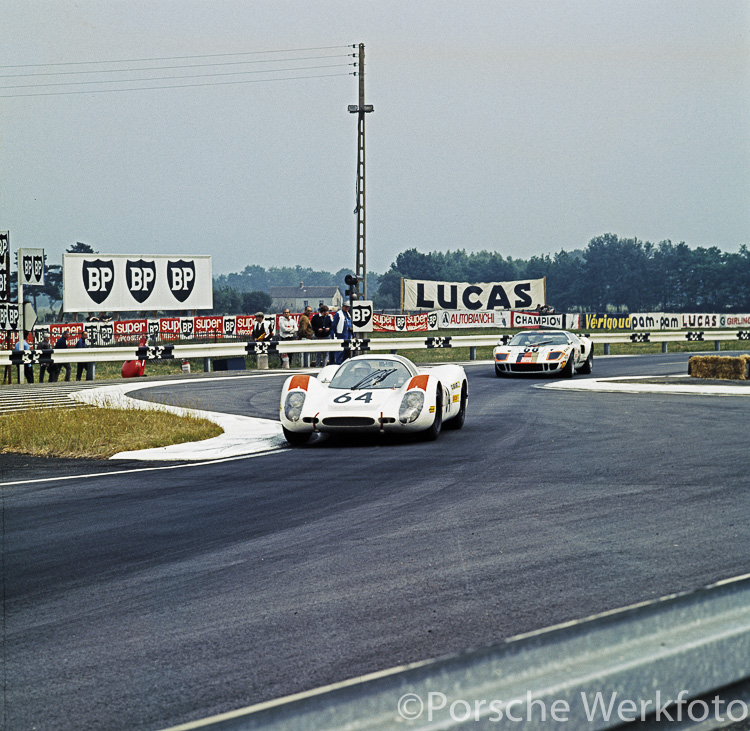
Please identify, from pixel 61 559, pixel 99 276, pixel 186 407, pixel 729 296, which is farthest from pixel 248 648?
pixel 729 296

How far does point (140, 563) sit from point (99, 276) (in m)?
41.9

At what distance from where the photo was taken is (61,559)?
6.01 m

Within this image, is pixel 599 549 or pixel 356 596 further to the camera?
pixel 599 549

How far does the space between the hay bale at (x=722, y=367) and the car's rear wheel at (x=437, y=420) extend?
11483mm

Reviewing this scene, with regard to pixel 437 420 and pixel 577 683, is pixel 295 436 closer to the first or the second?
pixel 437 420

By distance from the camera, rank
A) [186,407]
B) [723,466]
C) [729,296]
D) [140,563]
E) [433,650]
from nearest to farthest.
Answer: [433,650] → [140,563] → [723,466] → [186,407] → [729,296]

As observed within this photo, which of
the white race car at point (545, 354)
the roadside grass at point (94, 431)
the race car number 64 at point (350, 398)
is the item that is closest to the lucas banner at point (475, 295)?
the white race car at point (545, 354)

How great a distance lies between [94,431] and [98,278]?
3461cm

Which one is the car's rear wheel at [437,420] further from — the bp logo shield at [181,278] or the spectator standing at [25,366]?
the bp logo shield at [181,278]

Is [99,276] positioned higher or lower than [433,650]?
higher

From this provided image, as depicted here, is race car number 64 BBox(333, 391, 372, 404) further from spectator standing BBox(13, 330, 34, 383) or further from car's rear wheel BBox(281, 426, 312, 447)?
spectator standing BBox(13, 330, 34, 383)

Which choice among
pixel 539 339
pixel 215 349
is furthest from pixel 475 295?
pixel 539 339

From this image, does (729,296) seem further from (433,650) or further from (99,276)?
(433,650)

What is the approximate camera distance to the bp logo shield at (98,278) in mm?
45406
